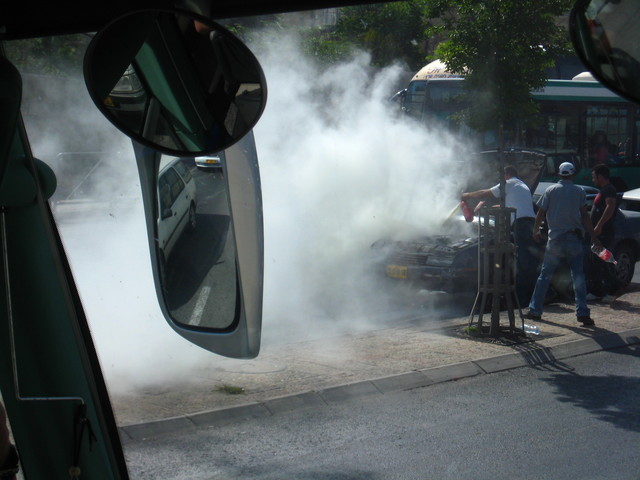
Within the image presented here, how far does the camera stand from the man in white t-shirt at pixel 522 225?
10766mm

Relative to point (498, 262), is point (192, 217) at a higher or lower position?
higher

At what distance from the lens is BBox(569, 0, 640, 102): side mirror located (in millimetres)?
1705

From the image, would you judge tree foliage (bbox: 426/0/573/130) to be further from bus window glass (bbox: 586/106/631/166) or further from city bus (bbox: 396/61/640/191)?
bus window glass (bbox: 586/106/631/166)

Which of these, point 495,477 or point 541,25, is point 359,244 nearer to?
point 541,25

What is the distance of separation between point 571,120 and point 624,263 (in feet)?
25.0

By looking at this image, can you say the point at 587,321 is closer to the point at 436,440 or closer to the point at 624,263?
the point at 624,263

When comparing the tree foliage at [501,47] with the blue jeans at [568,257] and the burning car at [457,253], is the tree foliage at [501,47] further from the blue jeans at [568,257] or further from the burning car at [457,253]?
the burning car at [457,253]

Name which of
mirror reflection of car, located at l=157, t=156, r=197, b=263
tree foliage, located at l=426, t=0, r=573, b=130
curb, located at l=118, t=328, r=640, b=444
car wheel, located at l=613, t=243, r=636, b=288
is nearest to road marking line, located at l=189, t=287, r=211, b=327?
mirror reflection of car, located at l=157, t=156, r=197, b=263

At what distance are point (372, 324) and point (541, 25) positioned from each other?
12.5 ft

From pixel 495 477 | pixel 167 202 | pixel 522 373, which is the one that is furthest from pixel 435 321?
pixel 167 202

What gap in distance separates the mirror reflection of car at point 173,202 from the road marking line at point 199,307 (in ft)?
0.62

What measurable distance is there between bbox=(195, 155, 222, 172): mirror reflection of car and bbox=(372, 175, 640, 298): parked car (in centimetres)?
786

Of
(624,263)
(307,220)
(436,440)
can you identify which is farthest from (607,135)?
(436,440)

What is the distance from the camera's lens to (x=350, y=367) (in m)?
7.49
